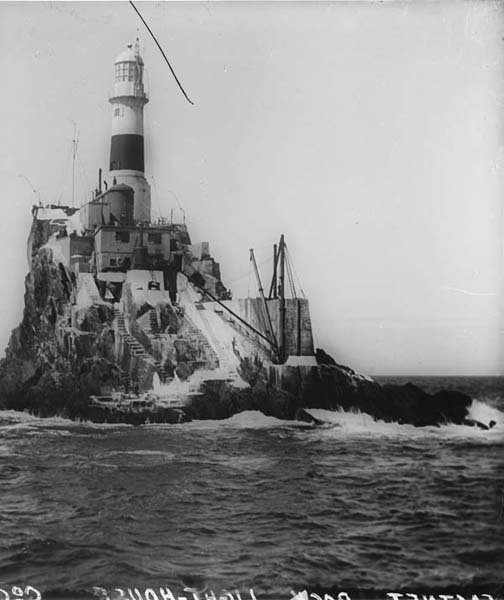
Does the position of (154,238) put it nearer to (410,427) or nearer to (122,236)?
(122,236)

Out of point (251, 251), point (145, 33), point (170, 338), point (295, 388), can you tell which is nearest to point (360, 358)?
point (295, 388)

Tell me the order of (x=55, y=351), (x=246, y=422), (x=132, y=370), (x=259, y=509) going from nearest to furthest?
(x=259, y=509) → (x=246, y=422) → (x=132, y=370) → (x=55, y=351)

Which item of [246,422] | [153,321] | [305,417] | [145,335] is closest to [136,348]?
[145,335]

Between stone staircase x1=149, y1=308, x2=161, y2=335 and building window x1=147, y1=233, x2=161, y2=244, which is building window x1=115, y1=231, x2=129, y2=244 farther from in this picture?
stone staircase x1=149, y1=308, x2=161, y2=335

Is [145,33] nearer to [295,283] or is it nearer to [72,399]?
[295,283]

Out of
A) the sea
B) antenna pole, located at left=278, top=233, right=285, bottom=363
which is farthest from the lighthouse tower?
the sea

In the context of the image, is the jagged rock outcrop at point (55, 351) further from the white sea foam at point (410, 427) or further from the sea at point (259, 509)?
the white sea foam at point (410, 427)
